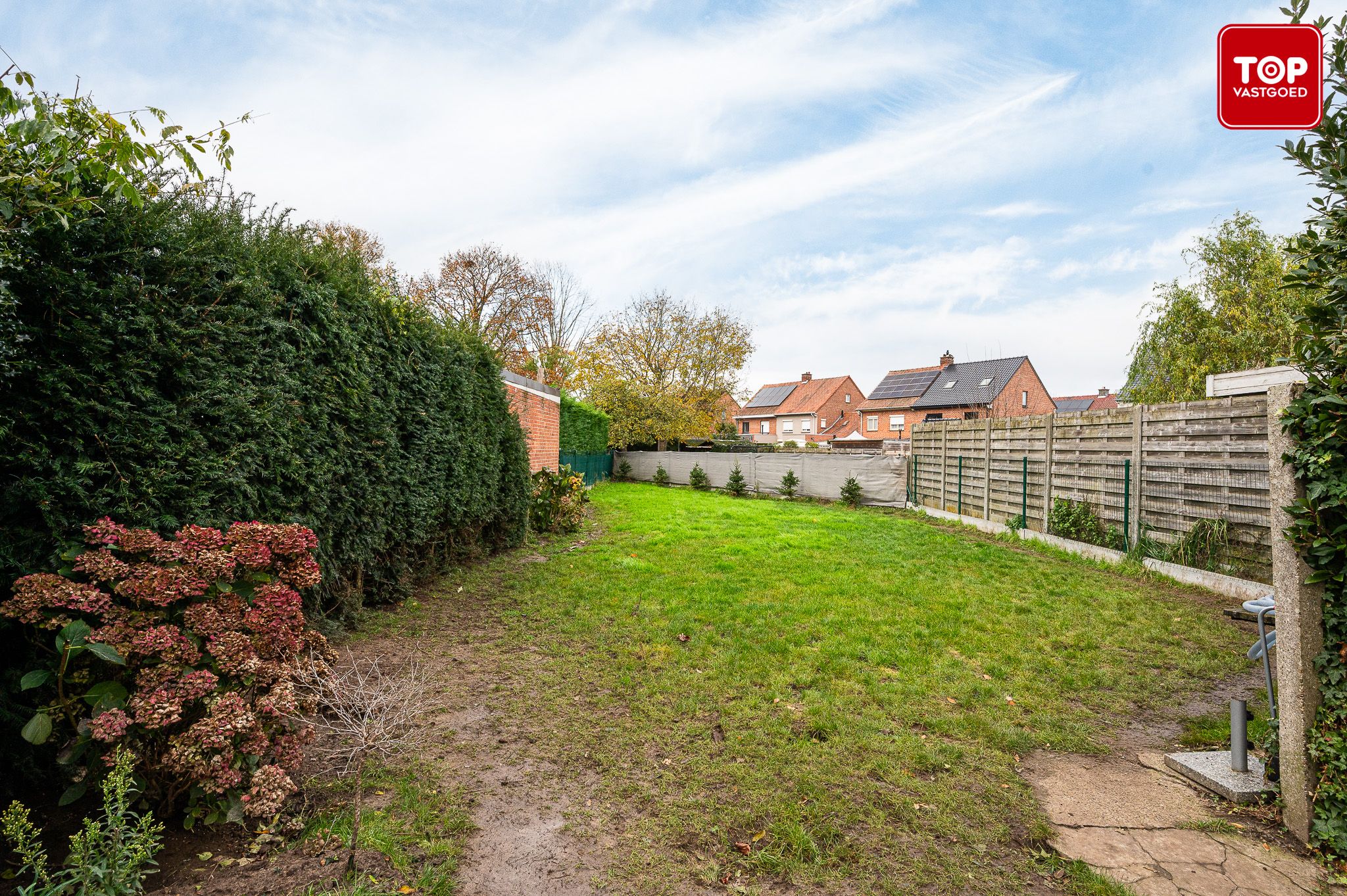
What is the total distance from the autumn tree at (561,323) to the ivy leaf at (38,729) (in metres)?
29.1

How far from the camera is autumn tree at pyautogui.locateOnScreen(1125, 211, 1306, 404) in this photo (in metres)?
15.5

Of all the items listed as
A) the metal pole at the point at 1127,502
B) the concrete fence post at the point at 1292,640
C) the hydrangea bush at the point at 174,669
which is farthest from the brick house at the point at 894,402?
the hydrangea bush at the point at 174,669

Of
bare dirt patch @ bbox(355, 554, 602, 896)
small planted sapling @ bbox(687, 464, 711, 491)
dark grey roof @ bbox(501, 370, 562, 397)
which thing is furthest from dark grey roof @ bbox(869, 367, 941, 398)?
bare dirt patch @ bbox(355, 554, 602, 896)

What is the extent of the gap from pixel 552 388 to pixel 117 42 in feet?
34.4

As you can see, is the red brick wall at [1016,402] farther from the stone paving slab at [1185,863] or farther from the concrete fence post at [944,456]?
the stone paving slab at [1185,863]

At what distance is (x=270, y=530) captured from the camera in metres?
2.82

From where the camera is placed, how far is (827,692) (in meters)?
4.07

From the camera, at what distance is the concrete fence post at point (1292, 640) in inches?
98.3

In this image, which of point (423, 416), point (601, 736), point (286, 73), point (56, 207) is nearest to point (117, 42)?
point (286, 73)

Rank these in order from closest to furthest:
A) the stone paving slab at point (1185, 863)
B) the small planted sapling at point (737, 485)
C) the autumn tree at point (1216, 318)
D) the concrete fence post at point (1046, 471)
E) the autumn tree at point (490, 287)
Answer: the stone paving slab at point (1185, 863) < the concrete fence post at point (1046, 471) < the autumn tree at point (1216, 318) < the small planted sapling at point (737, 485) < the autumn tree at point (490, 287)

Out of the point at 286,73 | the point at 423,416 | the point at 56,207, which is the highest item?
the point at 286,73

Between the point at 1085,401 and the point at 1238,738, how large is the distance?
2130 inches

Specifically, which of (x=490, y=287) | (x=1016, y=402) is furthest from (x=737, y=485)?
(x=1016, y=402)

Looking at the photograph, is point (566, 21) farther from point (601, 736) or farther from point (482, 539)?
point (601, 736)
